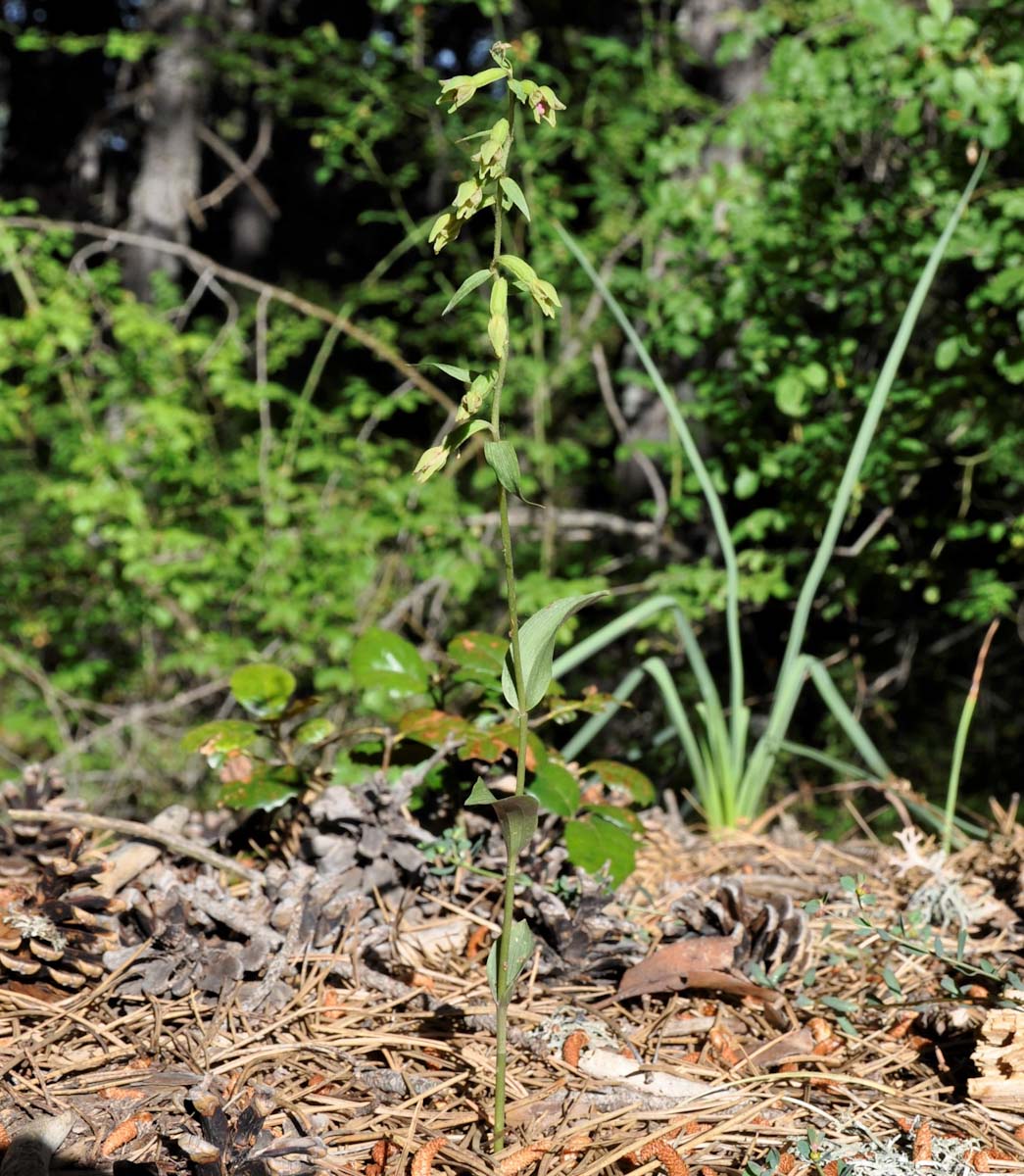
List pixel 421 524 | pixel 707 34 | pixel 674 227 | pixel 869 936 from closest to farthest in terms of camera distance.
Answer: pixel 869 936, pixel 674 227, pixel 421 524, pixel 707 34

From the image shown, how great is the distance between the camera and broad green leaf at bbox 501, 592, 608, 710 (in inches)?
34.5

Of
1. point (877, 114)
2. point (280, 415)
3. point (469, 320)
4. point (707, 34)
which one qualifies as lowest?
point (280, 415)

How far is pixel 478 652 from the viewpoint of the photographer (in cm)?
151

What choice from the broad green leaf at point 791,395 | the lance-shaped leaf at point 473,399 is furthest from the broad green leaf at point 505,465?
the broad green leaf at point 791,395

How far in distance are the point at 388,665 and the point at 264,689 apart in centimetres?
19

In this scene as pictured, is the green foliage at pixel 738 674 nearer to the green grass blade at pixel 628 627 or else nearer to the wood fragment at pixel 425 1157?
the green grass blade at pixel 628 627

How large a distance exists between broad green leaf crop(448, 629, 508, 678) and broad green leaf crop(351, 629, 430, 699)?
7cm

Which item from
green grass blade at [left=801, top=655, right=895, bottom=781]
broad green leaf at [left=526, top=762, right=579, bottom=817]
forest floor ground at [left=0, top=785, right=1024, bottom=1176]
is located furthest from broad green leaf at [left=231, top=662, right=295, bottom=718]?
green grass blade at [left=801, top=655, right=895, bottom=781]

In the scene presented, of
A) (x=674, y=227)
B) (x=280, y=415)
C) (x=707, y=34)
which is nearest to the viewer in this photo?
(x=674, y=227)

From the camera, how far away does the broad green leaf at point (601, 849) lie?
1294mm

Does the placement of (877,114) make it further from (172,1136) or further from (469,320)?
(172,1136)

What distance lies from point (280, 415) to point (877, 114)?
4483mm

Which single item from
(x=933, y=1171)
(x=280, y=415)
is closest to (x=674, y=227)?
(x=933, y=1171)

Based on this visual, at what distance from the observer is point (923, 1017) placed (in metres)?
1.17
